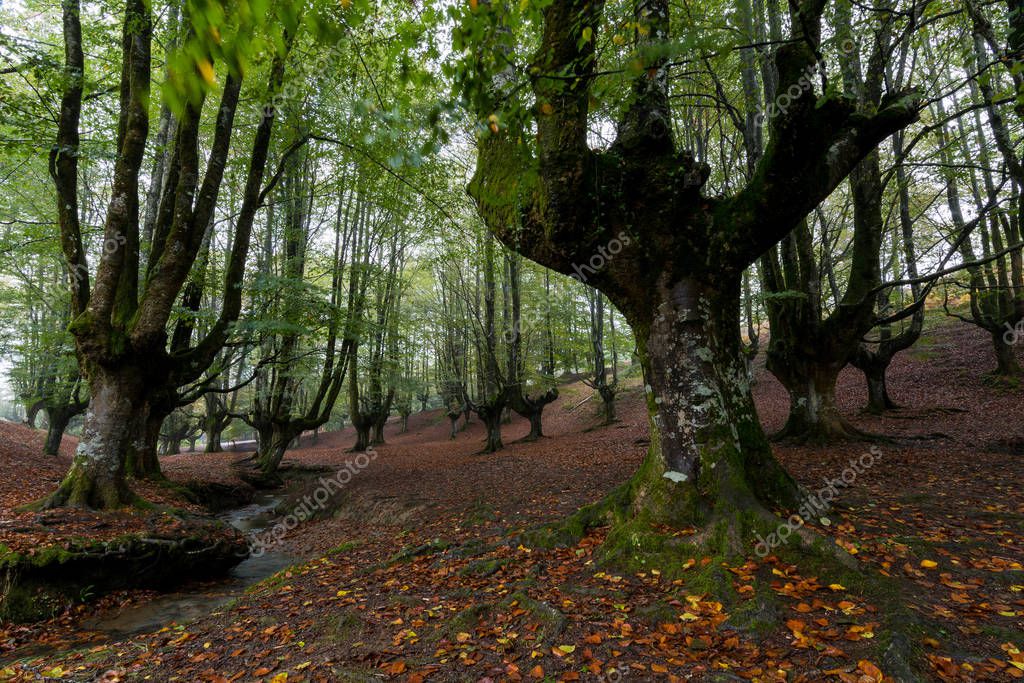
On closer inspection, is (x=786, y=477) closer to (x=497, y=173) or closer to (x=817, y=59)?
(x=817, y=59)

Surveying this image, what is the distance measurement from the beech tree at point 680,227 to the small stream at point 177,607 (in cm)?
507

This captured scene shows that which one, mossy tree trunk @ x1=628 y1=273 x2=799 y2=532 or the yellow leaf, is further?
mossy tree trunk @ x1=628 y1=273 x2=799 y2=532

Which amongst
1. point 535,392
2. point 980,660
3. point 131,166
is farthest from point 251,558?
point 535,392

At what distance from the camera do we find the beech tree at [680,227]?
414 cm

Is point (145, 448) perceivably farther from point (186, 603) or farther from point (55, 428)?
point (55, 428)

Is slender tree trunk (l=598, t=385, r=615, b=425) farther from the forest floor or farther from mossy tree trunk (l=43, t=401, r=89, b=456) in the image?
mossy tree trunk (l=43, t=401, r=89, b=456)

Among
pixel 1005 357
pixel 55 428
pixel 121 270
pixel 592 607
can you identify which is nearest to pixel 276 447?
pixel 55 428

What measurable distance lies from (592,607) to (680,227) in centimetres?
350

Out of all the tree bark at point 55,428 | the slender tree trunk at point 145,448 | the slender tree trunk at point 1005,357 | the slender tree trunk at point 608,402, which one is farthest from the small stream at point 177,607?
the slender tree trunk at point 1005,357

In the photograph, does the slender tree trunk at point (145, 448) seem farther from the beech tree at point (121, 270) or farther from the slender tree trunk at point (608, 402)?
the slender tree trunk at point (608, 402)

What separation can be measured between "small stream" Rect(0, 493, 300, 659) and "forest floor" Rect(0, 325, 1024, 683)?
0.76 ft

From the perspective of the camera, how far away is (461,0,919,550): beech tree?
13.6 feet

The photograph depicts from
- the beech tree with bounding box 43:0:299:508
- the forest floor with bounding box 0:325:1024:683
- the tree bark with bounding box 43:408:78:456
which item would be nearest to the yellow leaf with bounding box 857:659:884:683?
the forest floor with bounding box 0:325:1024:683

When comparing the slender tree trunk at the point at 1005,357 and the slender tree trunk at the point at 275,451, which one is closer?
the slender tree trunk at the point at 1005,357
